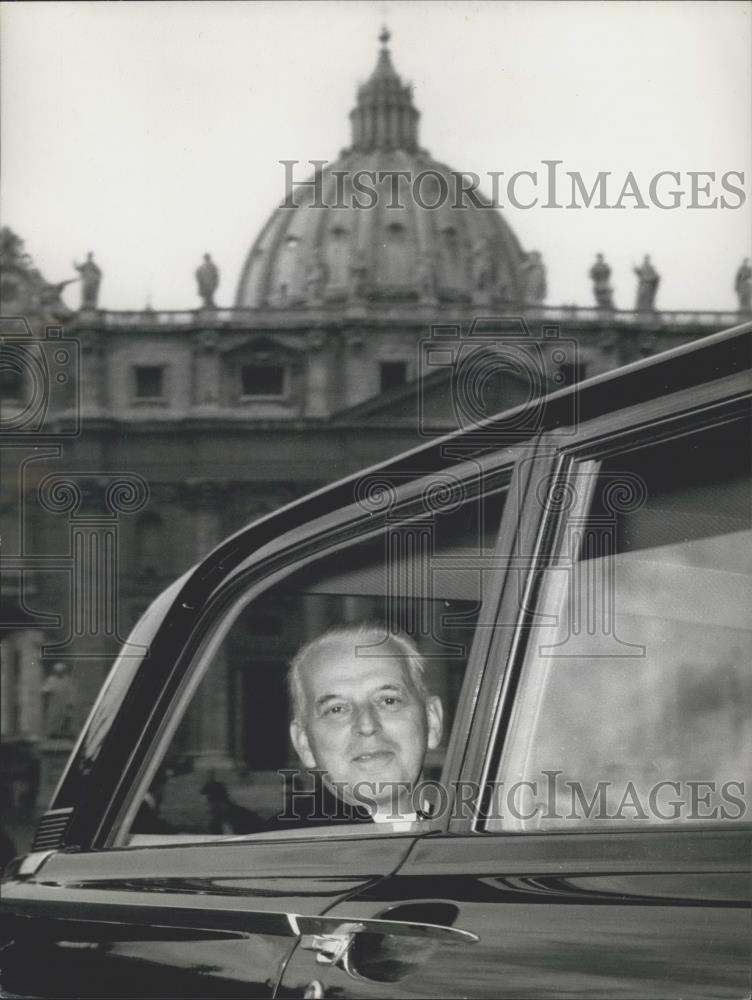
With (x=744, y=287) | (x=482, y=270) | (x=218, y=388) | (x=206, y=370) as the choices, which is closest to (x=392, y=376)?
(x=218, y=388)

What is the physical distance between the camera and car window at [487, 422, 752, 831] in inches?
38.4

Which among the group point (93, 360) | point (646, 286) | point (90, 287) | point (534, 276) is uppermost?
point (90, 287)

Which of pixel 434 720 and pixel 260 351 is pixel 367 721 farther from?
pixel 260 351

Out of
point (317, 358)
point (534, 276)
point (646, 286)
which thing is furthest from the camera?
point (317, 358)

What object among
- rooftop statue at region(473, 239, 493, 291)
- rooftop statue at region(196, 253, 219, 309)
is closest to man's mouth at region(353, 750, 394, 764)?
rooftop statue at region(473, 239, 493, 291)

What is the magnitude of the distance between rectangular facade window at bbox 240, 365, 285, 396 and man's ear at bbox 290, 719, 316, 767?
1385 cm

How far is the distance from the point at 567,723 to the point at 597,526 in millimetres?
148

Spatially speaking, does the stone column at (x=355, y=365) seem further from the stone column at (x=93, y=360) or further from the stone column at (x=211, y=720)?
the stone column at (x=211, y=720)

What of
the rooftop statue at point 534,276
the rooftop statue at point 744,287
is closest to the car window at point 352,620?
the rooftop statue at point 744,287

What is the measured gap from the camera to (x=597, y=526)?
42.1 inches

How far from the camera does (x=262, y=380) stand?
18188mm

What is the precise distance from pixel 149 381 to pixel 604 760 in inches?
803

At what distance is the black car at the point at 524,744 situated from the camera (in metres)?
0.90

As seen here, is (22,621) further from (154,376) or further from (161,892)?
(154,376)
